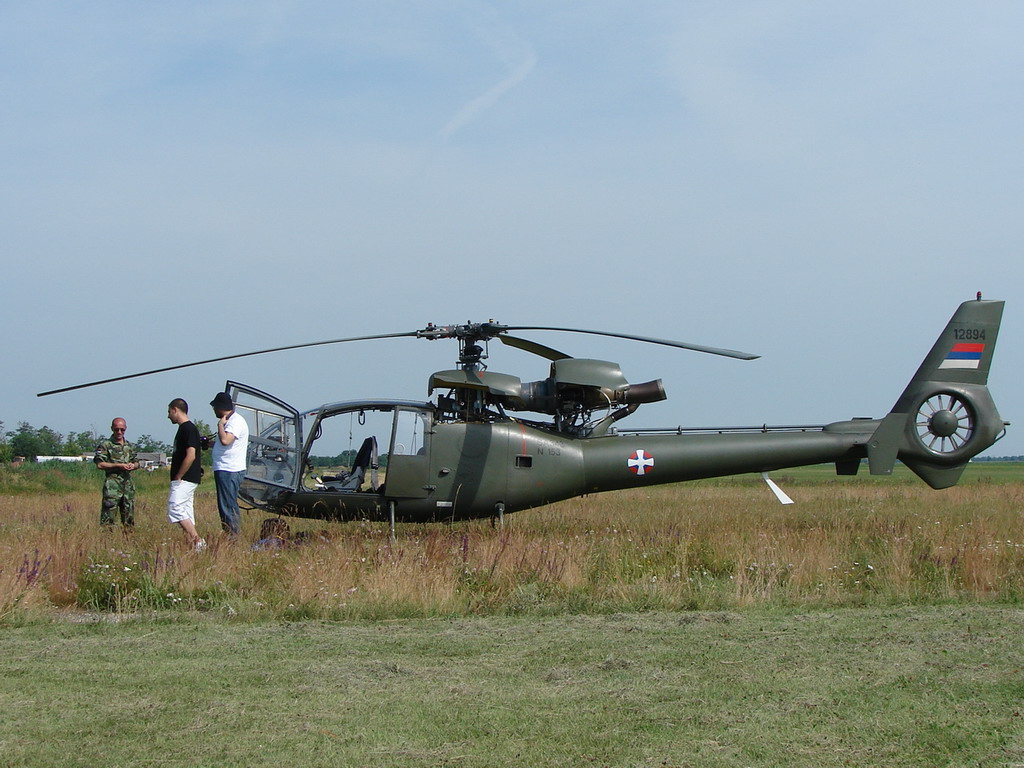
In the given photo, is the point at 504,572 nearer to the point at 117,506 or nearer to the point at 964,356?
the point at 117,506

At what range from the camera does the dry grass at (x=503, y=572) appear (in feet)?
26.8

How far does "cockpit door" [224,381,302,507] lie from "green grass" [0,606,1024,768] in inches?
195

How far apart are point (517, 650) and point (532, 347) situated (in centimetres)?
682

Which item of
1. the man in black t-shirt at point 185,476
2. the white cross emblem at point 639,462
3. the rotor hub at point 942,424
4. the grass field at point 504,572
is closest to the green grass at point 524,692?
the grass field at point 504,572

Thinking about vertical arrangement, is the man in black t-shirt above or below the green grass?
above

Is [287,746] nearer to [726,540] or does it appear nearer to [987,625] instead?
[987,625]

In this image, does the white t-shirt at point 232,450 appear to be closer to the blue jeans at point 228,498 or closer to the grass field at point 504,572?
the blue jeans at point 228,498

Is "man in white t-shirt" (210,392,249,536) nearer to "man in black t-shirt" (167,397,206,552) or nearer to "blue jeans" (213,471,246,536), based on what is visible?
"blue jeans" (213,471,246,536)

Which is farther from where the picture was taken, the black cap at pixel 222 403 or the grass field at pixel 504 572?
the black cap at pixel 222 403

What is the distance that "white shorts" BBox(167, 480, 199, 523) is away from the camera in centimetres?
1052

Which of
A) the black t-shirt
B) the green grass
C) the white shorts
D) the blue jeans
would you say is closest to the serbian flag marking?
the green grass

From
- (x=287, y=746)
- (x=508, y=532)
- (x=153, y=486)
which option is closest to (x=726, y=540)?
(x=508, y=532)

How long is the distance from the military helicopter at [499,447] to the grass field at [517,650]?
101 cm

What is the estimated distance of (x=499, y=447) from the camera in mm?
13109
